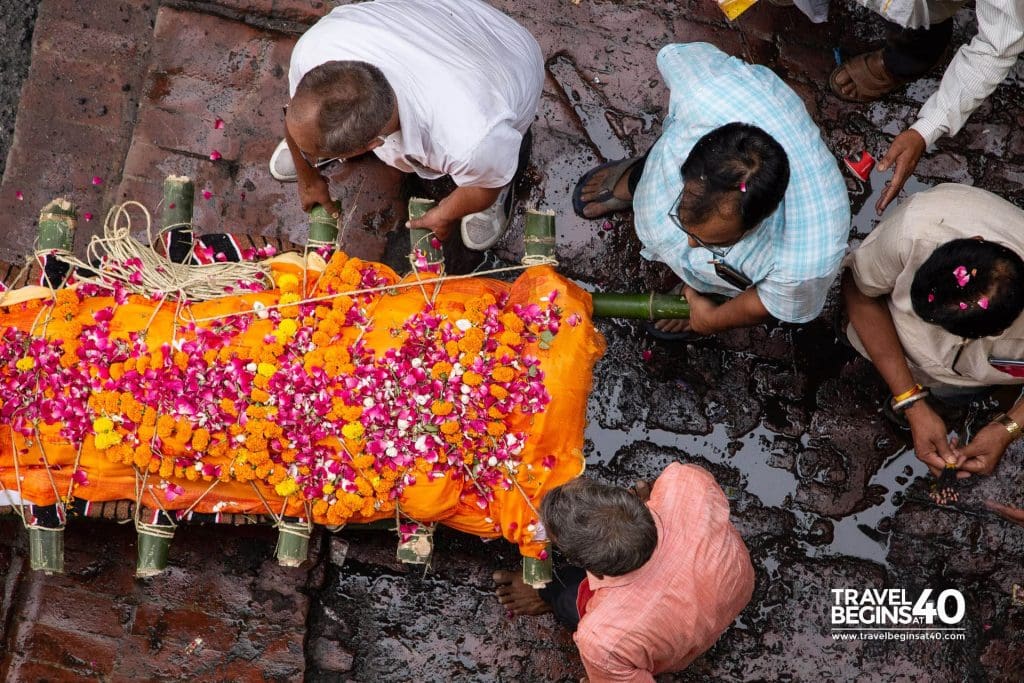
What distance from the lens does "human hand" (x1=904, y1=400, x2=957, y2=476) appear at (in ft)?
9.31

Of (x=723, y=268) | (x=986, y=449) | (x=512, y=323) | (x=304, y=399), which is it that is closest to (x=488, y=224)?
(x=512, y=323)

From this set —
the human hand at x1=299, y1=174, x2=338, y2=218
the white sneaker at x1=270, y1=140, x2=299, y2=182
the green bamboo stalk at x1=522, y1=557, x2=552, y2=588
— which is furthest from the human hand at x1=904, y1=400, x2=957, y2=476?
the white sneaker at x1=270, y1=140, x2=299, y2=182

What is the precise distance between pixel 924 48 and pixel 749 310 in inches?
59.1

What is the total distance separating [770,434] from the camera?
331 cm

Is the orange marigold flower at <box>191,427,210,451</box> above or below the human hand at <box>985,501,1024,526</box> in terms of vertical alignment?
above

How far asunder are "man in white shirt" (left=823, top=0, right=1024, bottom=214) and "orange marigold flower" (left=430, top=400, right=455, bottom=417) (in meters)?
1.91

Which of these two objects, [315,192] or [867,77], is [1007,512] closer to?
[867,77]

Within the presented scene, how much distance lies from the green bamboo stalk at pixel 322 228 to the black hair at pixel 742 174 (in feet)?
4.41

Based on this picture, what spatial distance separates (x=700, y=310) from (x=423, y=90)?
1.31 m

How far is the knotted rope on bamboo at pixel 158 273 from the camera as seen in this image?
255cm

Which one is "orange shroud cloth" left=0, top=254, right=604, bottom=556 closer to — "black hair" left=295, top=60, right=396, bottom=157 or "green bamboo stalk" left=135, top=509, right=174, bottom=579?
"green bamboo stalk" left=135, top=509, right=174, bottom=579

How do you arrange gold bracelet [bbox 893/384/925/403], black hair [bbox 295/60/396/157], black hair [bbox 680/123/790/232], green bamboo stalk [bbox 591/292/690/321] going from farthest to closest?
green bamboo stalk [bbox 591/292/690/321] → gold bracelet [bbox 893/384/925/403] → black hair [bbox 295/60/396/157] → black hair [bbox 680/123/790/232]

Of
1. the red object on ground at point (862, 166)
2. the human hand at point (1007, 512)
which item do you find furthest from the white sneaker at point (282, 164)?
the human hand at point (1007, 512)

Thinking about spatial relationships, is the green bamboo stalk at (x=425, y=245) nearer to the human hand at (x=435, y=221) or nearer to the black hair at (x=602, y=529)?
the human hand at (x=435, y=221)
